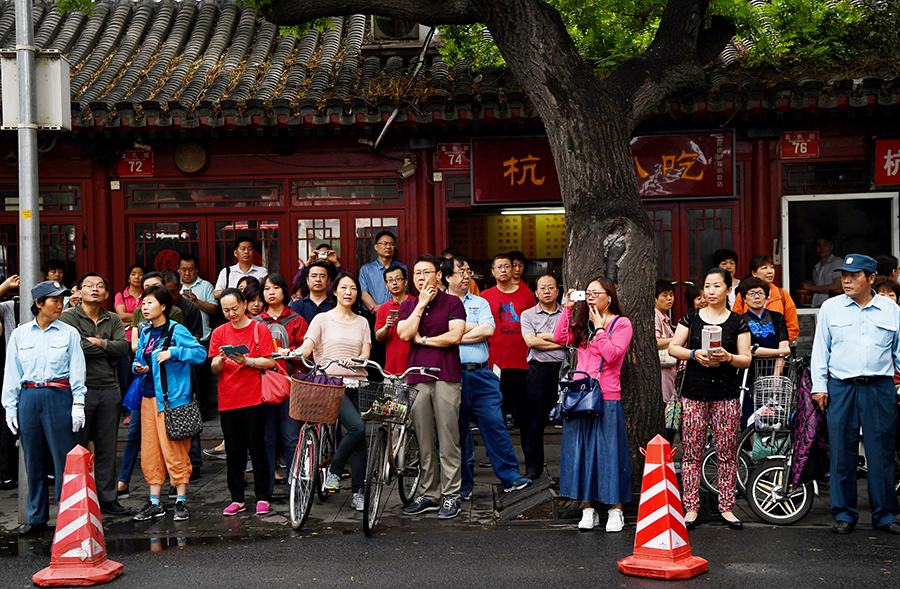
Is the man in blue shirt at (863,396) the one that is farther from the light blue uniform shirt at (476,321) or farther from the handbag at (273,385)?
the handbag at (273,385)

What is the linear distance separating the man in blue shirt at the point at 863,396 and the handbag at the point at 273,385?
439cm

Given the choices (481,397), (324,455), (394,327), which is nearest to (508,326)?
(481,397)

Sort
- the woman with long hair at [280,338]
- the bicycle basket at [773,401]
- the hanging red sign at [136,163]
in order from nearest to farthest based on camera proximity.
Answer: the bicycle basket at [773,401] → the woman with long hair at [280,338] → the hanging red sign at [136,163]

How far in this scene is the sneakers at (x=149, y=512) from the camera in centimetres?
715

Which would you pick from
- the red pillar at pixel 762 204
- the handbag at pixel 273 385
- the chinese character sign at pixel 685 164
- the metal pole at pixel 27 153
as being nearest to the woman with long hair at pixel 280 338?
the handbag at pixel 273 385

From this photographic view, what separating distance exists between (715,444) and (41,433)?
17.4 ft

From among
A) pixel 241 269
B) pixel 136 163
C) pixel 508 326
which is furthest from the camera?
pixel 136 163

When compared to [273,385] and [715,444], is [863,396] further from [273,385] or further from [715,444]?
[273,385]

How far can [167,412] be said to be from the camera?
7.20 m

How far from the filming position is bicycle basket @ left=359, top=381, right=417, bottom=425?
6.48 meters

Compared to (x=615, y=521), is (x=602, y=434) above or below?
above

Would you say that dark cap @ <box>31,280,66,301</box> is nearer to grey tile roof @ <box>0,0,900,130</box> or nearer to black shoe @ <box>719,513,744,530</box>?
grey tile roof @ <box>0,0,900,130</box>

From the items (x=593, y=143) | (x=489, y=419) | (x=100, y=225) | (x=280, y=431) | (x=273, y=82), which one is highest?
(x=273, y=82)

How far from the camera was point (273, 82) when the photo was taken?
11453 mm
